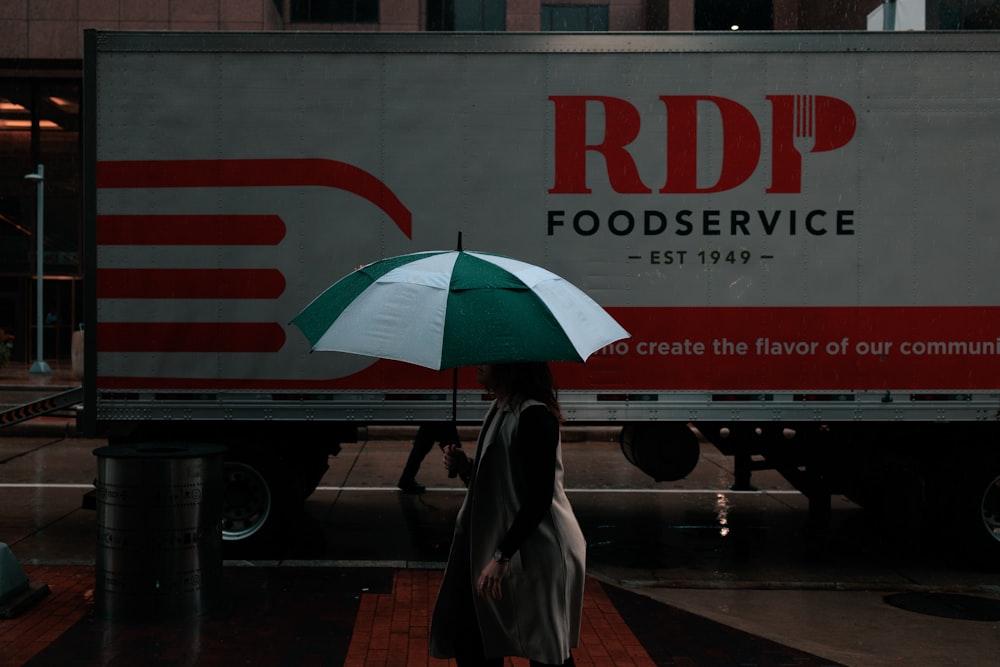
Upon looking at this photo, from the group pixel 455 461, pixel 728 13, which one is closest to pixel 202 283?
pixel 455 461

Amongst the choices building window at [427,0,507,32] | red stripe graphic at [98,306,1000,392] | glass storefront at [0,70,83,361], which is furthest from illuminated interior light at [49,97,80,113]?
red stripe graphic at [98,306,1000,392]

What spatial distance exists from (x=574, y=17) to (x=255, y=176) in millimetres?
27139

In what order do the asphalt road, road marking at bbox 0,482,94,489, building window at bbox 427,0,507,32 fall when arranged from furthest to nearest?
building window at bbox 427,0,507,32 → road marking at bbox 0,482,94,489 → the asphalt road

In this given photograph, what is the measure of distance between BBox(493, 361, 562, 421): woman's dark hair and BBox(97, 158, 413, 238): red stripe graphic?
4.19 metres

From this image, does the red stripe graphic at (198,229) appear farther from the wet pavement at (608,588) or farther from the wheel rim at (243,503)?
the wet pavement at (608,588)

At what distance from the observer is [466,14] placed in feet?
108

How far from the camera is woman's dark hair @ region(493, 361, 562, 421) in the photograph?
11.7ft

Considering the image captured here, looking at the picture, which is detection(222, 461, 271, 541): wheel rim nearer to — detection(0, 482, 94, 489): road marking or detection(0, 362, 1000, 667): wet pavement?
detection(0, 362, 1000, 667): wet pavement

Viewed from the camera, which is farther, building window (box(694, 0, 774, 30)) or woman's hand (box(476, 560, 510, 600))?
building window (box(694, 0, 774, 30))

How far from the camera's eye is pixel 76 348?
50.4 feet

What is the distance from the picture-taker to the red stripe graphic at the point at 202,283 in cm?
755

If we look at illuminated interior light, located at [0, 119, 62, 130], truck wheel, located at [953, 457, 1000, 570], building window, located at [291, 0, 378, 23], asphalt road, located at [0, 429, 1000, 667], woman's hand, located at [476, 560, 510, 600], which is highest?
building window, located at [291, 0, 378, 23]

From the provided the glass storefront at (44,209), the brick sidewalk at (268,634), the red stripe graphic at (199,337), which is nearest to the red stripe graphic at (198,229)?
the red stripe graphic at (199,337)

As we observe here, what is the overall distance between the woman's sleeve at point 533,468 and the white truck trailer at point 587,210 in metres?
4.09
